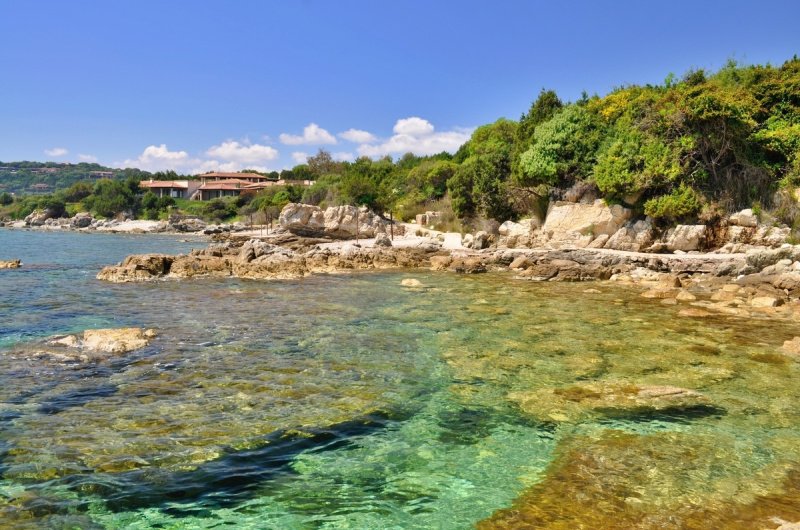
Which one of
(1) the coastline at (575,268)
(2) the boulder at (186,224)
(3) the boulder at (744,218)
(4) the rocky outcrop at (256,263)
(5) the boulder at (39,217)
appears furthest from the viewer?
(5) the boulder at (39,217)

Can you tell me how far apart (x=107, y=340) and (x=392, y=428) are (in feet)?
25.2

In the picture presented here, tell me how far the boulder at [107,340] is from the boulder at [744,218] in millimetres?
30208

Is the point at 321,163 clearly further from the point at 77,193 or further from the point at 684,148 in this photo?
A: the point at 684,148

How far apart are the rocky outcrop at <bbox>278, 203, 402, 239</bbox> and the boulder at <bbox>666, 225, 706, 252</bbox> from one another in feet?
86.2

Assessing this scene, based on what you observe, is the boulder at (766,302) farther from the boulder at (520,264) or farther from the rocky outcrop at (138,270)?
the rocky outcrop at (138,270)

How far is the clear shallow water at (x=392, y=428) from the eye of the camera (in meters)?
5.25

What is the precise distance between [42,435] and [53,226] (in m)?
105

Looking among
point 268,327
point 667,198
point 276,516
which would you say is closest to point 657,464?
point 276,516

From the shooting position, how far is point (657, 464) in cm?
614

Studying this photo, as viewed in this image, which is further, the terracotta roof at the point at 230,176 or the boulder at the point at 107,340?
the terracotta roof at the point at 230,176

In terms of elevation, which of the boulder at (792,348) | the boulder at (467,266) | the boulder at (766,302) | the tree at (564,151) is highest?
the tree at (564,151)

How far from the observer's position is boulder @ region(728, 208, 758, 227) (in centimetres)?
2848

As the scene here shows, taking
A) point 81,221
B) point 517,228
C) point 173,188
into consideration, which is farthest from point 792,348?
point 173,188

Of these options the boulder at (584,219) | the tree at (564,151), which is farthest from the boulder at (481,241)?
the tree at (564,151)
